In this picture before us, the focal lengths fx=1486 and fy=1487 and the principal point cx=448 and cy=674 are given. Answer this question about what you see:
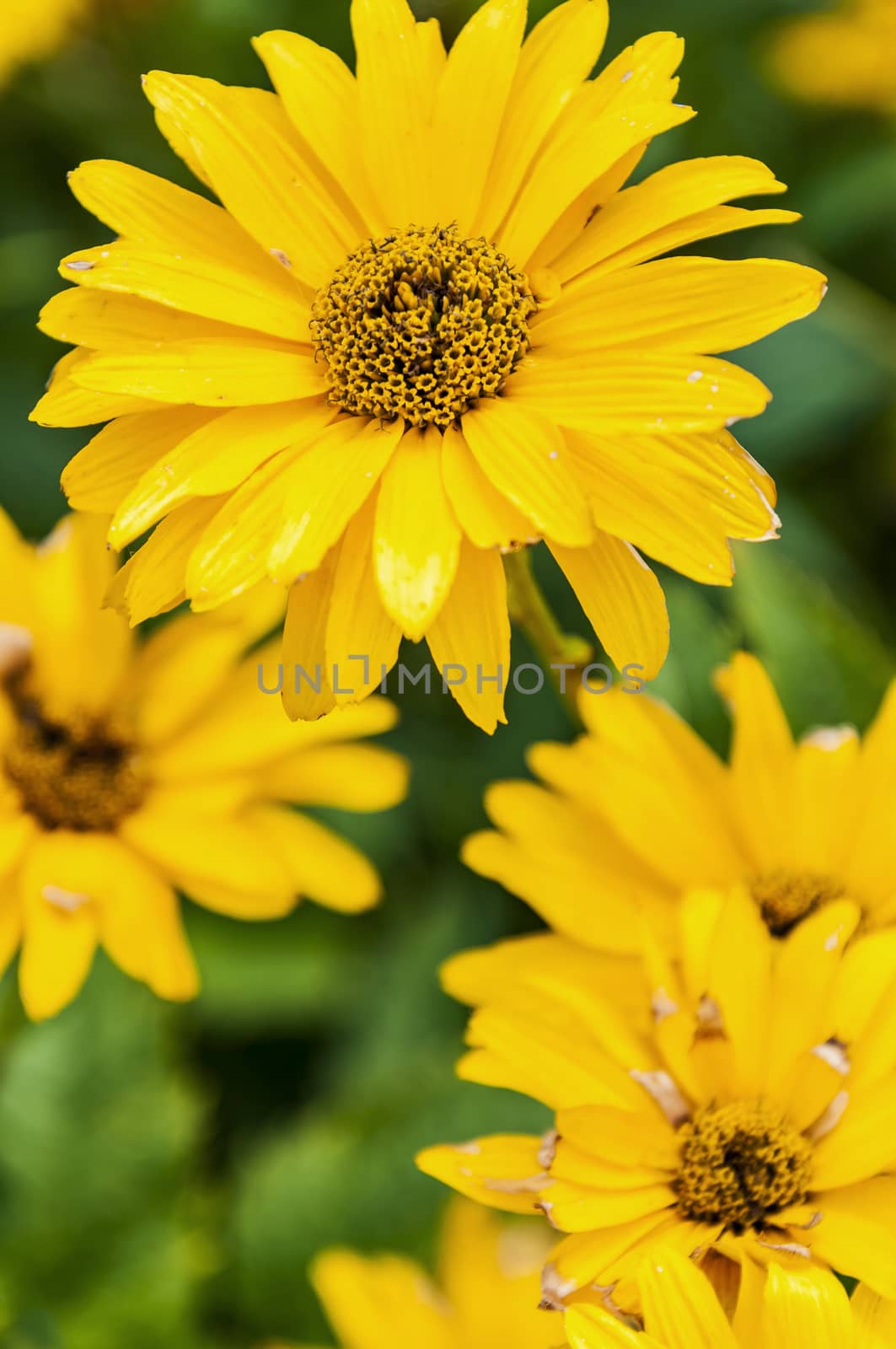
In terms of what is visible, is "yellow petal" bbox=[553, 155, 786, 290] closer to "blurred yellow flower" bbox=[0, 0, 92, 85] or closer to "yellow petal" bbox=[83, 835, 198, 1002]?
"yellow petal" bbox=[83, 835, 198, 1002]

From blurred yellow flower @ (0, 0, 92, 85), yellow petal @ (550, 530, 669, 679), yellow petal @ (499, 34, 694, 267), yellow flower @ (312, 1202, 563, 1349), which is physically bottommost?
yellow flower @ (312, 1202, 563, 1349)

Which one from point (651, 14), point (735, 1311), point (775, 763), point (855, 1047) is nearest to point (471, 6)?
point (651, 14)

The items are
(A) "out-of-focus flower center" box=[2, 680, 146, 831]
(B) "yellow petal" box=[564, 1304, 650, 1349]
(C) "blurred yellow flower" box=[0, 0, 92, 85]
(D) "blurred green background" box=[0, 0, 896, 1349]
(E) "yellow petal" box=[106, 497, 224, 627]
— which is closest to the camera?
(B) "yellow petal" box=[564, 1304, 650, 1349]

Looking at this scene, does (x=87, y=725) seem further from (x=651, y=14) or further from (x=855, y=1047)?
(x=651, y=14)

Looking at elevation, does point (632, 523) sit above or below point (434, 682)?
above

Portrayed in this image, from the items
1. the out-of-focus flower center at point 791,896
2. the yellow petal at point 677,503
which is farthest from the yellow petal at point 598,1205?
Result: the yellow petal at point 677,503

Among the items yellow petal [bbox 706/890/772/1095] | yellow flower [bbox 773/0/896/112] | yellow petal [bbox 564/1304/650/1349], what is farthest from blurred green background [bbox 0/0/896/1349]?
yellow petal [bbox 564/1304/650/1349]
